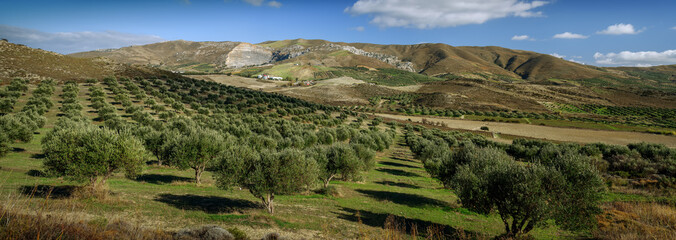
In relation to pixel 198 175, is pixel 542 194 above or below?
above

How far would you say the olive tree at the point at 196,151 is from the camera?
29812 millimetres

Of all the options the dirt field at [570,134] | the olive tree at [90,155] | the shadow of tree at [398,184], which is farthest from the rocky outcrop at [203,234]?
the dirt field at [570,134]

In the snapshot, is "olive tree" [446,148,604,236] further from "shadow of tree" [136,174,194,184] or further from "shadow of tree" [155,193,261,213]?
"shadow of tree" [136,174,194,184]

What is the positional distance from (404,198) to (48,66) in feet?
379

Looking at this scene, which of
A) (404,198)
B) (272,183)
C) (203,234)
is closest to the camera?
(203,234)

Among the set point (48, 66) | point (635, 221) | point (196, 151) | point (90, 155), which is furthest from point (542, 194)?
point (48, 66)

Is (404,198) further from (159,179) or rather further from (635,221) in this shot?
(159,179)

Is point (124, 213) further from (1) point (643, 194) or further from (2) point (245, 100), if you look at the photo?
(2) point (245, 100)

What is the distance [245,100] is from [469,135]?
260 feet

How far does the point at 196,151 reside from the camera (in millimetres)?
30219

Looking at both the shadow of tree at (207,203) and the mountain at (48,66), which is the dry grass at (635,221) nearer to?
the shadow of tree at (207,203)

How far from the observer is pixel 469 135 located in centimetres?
8762

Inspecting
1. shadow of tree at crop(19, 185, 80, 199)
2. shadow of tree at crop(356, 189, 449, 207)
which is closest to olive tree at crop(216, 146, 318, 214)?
shadow of tree at crop(19, 185, 80, 199)

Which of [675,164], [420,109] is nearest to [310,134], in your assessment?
[675,164]
